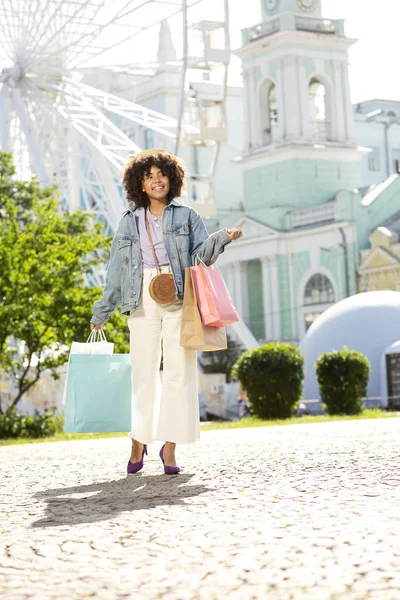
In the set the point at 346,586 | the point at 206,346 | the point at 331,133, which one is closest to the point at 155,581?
the point at 346,586

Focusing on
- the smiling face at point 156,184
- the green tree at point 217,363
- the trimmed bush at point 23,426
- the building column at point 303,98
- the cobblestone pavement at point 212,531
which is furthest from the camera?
the building column at point 303,98

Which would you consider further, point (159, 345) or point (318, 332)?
point (318, 332)

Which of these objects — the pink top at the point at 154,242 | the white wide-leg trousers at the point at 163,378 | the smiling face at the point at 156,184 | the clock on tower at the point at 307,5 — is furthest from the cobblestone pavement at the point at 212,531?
the clock on tower at the point at 307,5

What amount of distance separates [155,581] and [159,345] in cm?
367

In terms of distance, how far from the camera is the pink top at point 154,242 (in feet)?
25.9

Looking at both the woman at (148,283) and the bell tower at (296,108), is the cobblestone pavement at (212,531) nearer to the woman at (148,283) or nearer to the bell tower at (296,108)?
the woman at (148,283)

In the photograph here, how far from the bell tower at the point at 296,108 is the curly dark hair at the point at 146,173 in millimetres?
54540

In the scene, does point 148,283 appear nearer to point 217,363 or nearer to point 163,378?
point 163,378

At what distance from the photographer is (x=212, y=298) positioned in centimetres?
755

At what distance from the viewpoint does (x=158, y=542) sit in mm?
4957

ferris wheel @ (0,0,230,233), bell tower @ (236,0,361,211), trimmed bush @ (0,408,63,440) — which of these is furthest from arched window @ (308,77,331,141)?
trimmed bush @ (0,408,63,440)

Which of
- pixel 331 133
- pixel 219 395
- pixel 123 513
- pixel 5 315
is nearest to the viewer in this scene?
pixel 123 513

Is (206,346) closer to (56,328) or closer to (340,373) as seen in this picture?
(56,328)

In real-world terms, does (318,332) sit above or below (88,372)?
above
